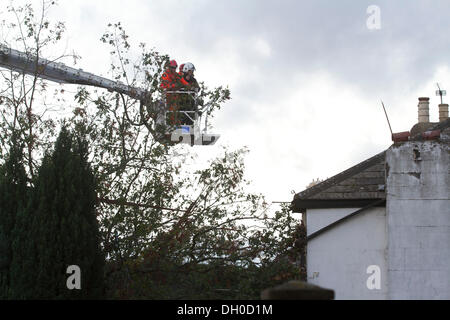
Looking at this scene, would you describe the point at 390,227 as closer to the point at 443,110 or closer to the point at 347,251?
the point at 347,251

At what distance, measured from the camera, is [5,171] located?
1270 cm

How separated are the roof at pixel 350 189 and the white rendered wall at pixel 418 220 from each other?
1.90 ft

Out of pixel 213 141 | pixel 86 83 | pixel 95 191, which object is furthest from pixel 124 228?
pixel 86 83

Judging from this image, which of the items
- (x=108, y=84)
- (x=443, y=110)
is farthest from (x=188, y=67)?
(x=443, y=110)

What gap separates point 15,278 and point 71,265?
984mm

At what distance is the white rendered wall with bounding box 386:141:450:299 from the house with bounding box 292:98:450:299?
0.02 m

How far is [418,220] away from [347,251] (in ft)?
5.32

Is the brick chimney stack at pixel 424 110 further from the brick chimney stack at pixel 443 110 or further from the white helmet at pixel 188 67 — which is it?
the white helmet at pixel 188 67

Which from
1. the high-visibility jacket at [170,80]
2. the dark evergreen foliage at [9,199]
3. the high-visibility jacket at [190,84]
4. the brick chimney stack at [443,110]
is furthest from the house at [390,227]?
the dark evergreen foliage at [9,199]

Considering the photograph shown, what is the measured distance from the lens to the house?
1355 cm
